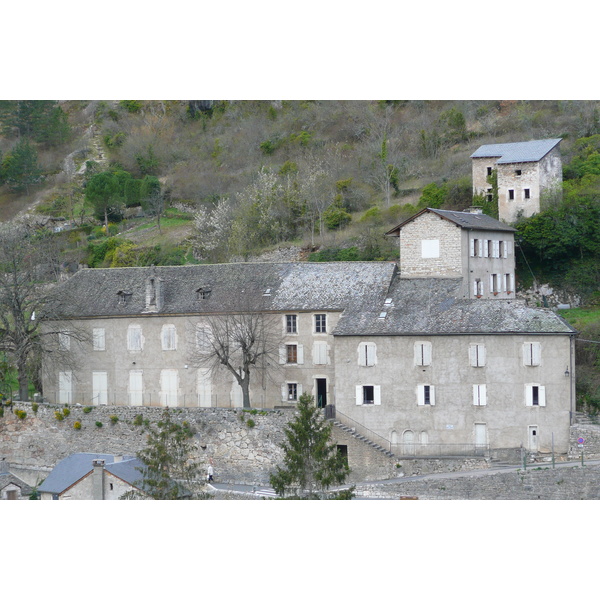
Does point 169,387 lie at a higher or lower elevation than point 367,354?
lower

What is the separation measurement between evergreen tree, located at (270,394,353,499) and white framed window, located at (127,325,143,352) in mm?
13087

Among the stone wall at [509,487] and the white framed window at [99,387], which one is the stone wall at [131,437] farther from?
the stone wall at [509,487]

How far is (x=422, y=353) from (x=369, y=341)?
2254mm

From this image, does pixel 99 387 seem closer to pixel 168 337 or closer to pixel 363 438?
pixel 168 337

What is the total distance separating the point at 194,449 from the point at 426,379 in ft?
31.8

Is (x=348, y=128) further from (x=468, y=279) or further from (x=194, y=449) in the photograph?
(x=194, y=449)

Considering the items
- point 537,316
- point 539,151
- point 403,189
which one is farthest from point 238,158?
point 537,316

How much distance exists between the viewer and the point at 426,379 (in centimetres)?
4816

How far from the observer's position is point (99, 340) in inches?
2163

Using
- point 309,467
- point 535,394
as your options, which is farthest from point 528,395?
point 309,467

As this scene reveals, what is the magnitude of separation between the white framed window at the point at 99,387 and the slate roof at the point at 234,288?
8.83ft

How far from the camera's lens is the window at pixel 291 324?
52438 millimetres

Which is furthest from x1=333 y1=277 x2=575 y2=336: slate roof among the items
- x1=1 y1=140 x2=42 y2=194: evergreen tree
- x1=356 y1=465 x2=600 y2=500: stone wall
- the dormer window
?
x1=1 y1=140 x2=42 y2=194: evergreen tree

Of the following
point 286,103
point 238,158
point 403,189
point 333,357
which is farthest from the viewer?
point 286,103
